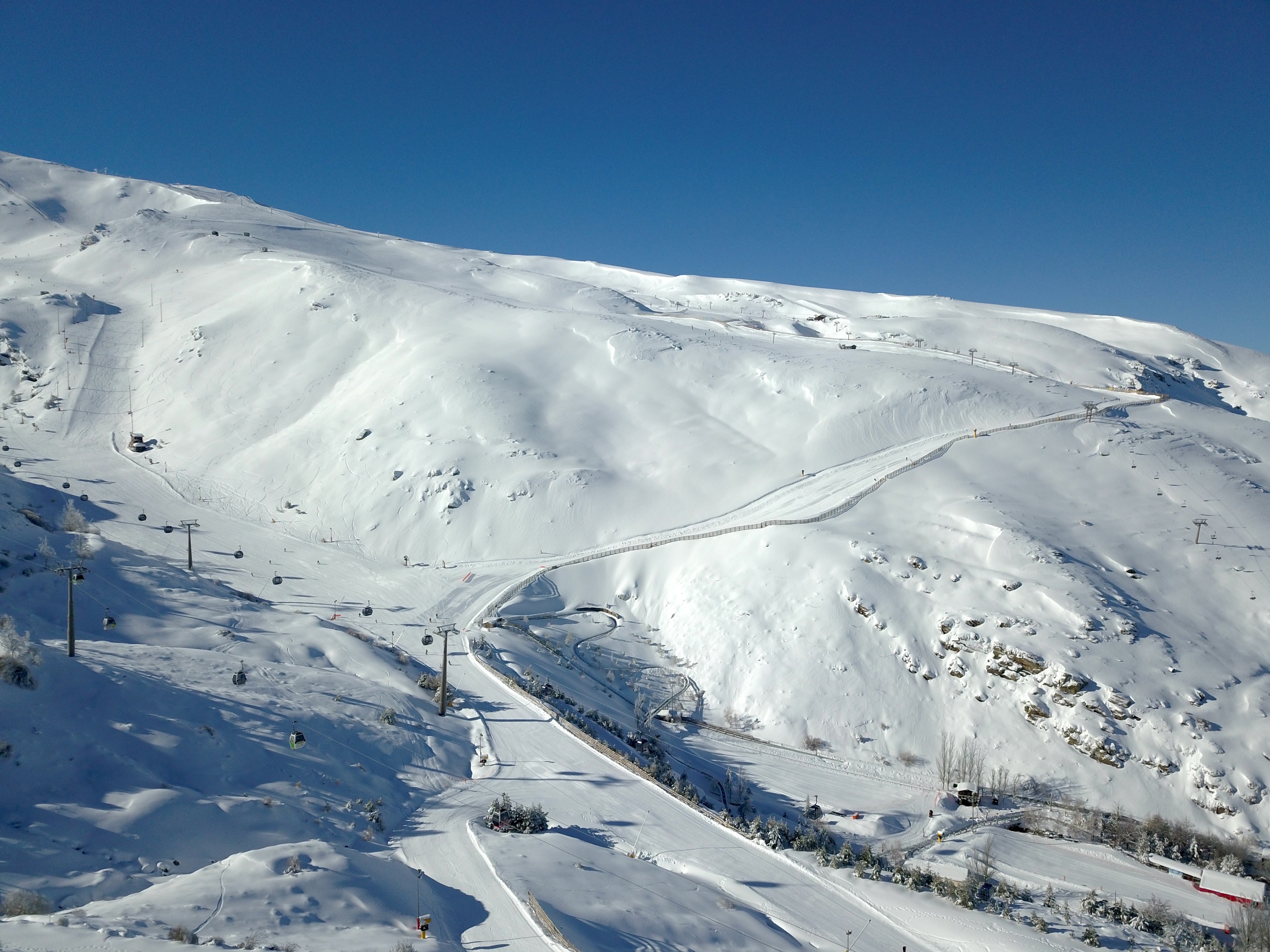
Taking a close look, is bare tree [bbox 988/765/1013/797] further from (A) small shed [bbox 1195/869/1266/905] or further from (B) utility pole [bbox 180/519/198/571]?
(B) utility pole [bbox 180/519/198/571]

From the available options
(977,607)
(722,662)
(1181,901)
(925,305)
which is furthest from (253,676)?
(925,305)

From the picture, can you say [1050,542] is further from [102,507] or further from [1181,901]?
[102,507]

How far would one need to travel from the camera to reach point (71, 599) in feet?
77.5

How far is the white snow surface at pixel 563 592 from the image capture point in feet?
60.0

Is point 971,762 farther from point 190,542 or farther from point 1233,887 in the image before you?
point 190,542

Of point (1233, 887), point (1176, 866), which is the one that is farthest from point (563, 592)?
point (1233, 887)

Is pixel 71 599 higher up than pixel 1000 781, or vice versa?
pixel 71 599

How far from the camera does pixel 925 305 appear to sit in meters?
128

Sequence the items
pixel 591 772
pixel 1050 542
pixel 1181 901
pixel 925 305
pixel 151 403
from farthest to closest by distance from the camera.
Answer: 1. pixel 925 305
2. pixel 151 403
3. pixel 1050 542
4. pixel 591 772
5. pixel 1181 901

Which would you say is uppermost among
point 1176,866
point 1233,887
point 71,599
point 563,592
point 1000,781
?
point 71,599

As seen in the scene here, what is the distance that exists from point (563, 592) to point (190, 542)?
68.4 feet

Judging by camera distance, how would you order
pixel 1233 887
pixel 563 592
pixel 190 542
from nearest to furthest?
pixel 1233 887 → pixel 190 542 → pixel 563 592

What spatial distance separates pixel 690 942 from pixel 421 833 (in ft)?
26.0

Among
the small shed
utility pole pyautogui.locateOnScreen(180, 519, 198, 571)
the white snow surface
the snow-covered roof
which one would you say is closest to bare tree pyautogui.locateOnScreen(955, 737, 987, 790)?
the white snow surface
